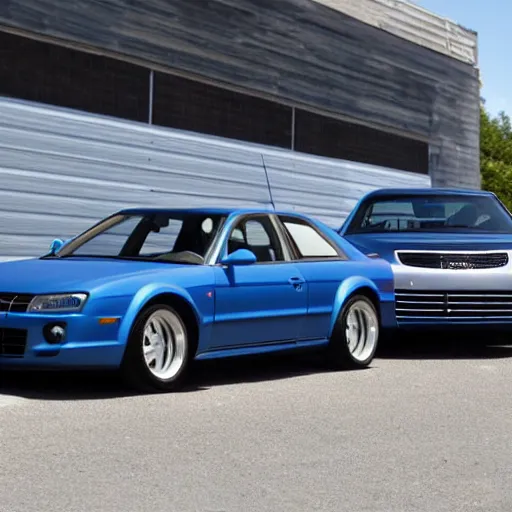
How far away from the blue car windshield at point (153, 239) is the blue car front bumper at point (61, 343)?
3.96ft

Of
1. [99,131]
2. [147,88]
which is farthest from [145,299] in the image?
[147,88]

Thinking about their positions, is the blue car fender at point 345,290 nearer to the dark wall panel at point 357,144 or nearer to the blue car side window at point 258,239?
the blue car side window at point 258,239

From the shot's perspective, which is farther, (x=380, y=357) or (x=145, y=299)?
(x=380, y=357)

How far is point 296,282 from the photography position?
1041 cm

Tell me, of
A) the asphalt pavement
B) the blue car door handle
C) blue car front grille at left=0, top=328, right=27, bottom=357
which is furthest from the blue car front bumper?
the blue car door handle

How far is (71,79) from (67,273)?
718 centimetres

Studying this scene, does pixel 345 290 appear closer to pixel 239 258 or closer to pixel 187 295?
pixel 239 258

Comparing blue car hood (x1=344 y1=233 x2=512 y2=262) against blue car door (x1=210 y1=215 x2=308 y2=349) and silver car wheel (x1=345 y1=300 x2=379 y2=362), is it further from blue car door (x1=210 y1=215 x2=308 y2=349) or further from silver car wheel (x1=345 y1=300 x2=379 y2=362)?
blue car door (x1=210 y1=215 x2=308 y2=349)

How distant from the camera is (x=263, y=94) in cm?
1991

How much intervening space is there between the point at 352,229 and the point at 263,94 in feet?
21.0

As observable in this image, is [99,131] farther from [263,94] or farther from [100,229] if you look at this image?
[100,229]

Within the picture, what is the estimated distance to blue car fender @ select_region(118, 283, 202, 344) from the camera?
8.74 meters

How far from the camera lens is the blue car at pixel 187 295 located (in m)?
8.67

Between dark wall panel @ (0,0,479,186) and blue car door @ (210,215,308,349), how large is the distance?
555 cm
